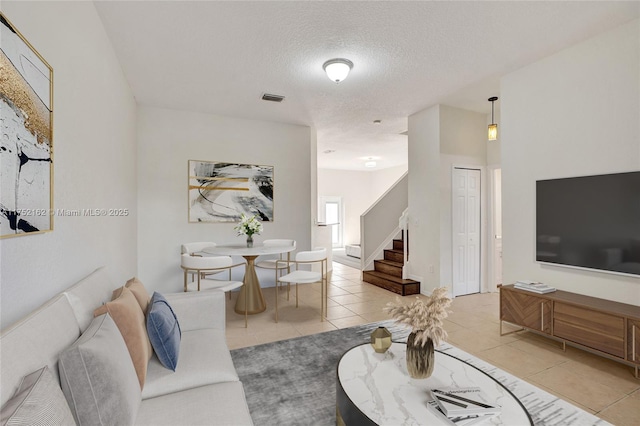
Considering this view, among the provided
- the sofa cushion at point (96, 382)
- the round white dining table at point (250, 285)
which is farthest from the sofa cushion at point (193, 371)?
the round white dining table at point (250, 285)

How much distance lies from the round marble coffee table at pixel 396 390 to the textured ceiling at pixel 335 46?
8.27 feet

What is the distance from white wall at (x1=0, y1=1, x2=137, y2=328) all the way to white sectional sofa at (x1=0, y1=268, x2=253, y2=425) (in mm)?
130

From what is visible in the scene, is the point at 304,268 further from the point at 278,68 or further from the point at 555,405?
the point at 555,405

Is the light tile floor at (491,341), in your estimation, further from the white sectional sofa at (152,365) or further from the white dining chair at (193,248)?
the white sectional sofa at (152,365)

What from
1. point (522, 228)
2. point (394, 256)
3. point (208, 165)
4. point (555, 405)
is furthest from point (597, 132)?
point (208, 165)

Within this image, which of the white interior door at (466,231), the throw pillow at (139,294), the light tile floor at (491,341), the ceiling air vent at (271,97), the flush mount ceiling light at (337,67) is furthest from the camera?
the white interior door at (466,231)

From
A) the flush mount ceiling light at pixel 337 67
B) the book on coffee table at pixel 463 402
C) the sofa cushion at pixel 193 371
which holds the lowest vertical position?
the book on coffee table at pixel 463 402

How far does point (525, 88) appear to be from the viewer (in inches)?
131

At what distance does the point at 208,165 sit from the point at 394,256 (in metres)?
3.75

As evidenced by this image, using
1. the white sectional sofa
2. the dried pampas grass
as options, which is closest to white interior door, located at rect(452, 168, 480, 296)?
the dried pampas grass

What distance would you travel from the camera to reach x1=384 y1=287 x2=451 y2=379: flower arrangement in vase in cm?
157

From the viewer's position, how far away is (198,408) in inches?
52.4

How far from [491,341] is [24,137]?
3817 mm

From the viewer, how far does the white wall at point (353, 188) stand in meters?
10.4
